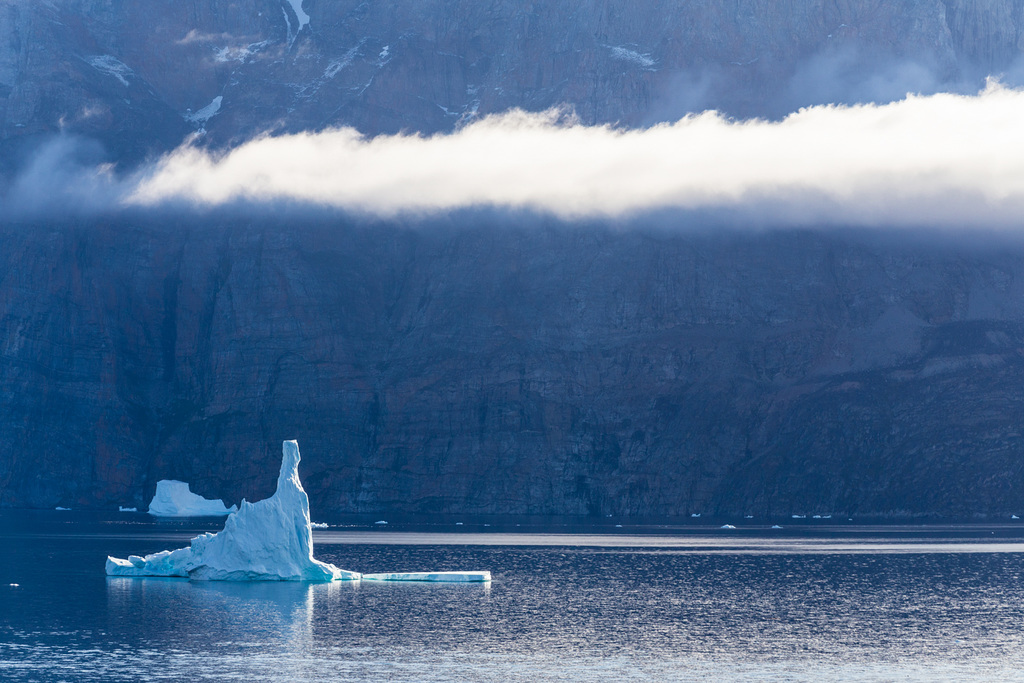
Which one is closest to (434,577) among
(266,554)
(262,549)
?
(266,554)

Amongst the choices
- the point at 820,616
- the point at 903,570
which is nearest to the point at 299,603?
the point at 820,616

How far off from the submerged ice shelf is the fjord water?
1662 millimetres

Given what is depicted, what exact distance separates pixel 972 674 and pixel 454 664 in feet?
106

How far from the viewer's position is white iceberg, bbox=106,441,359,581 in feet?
408

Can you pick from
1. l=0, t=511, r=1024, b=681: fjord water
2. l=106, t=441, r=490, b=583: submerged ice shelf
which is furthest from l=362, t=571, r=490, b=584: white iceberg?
l=0, t=511, r=1024, b=681: fjord water

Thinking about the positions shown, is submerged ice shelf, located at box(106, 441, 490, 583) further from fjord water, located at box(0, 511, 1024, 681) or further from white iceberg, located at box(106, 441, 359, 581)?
fjord water, located at box(0, 511, 1024, 681)

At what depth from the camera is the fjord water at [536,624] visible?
86.9 meters

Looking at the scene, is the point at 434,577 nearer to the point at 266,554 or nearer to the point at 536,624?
the point at 266,554

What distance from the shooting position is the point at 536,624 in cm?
10894

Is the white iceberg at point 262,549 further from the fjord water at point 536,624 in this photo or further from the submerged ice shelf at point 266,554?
the fjord water at point 536,624

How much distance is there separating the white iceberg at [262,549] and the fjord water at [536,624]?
65.7 inches

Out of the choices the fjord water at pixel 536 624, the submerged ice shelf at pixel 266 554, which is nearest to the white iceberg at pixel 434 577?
the submerged ice shelf at pixel 266 554

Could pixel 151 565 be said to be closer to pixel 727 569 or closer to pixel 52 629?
pixel 52 629

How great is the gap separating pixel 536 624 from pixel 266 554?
1243 inches
